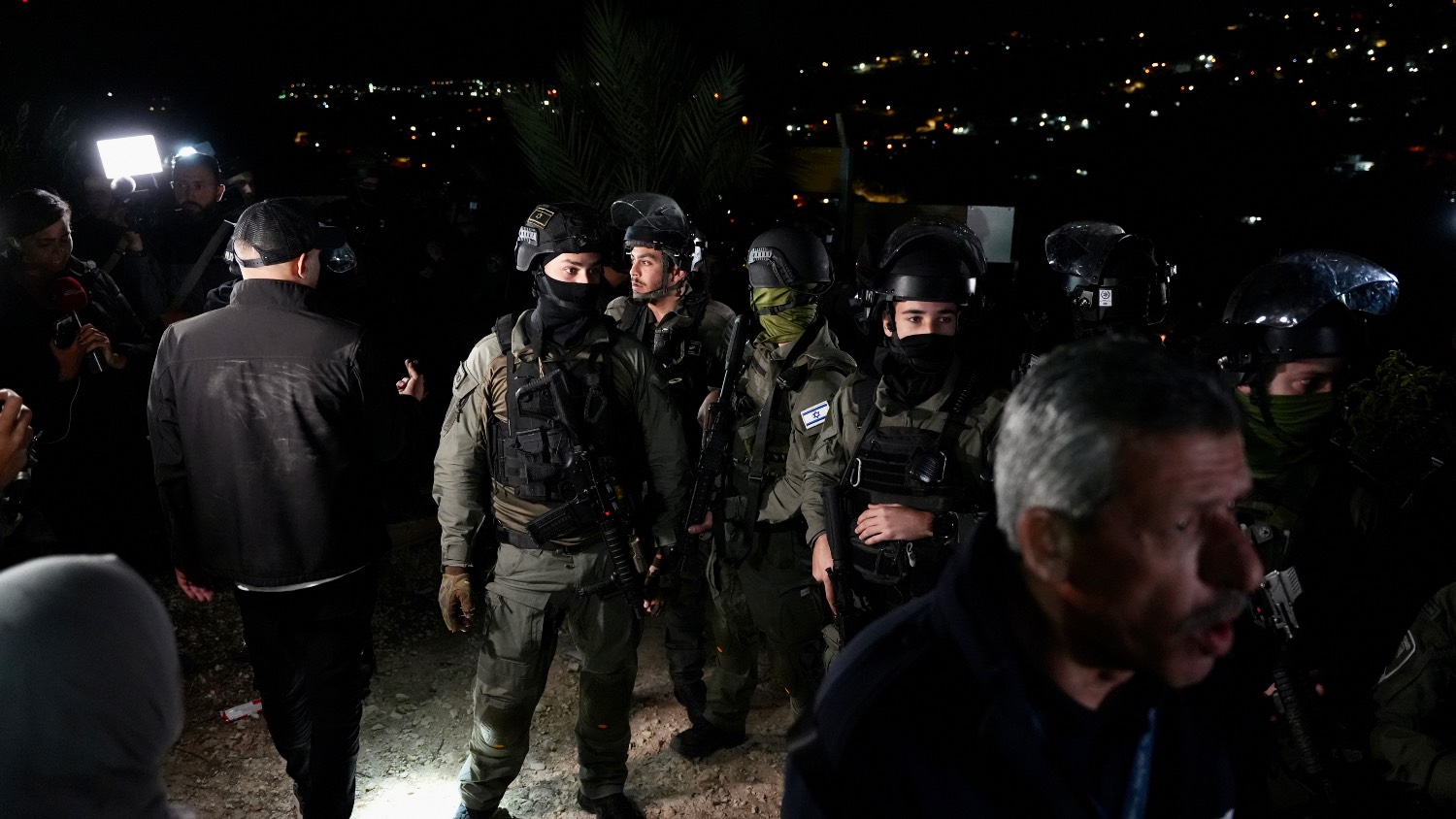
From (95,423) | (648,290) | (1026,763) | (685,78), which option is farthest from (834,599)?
(685,78)

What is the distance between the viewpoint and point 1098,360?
1.19m

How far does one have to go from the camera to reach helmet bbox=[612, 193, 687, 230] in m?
5.64

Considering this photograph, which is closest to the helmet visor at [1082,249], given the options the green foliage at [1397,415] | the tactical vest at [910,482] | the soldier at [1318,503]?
the green foliage at [1397,415]

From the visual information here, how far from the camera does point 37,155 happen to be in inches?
295

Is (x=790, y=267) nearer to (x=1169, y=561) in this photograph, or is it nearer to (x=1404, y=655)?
(x=1404, y=655)

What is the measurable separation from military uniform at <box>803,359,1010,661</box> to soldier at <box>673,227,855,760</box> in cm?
22

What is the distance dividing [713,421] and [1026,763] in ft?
10.9

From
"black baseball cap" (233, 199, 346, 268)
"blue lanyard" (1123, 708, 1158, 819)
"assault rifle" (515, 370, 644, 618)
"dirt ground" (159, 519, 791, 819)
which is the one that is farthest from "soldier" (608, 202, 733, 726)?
"blue lanyard" (1123, 708, 1158, 819)

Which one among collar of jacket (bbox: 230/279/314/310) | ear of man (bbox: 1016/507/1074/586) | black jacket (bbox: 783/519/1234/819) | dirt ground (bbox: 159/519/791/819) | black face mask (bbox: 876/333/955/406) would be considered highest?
collar of jacket (bbox: 230/279/314/310)

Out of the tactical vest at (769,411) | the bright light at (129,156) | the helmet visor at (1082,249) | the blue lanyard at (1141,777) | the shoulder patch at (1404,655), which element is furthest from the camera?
the bright light at (129,156)

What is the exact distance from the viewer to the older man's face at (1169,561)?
1126 millimetres

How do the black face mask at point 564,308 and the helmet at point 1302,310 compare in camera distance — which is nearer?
the helmet at point 1302,310

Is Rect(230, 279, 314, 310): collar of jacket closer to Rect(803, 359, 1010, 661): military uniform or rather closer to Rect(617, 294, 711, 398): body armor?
Rect(803, 359, 1010, 661): military uniform

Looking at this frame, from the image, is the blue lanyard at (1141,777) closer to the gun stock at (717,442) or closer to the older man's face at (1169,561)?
the older man's face at (1169,561)
